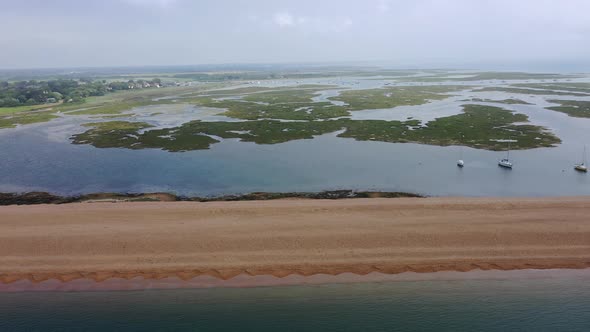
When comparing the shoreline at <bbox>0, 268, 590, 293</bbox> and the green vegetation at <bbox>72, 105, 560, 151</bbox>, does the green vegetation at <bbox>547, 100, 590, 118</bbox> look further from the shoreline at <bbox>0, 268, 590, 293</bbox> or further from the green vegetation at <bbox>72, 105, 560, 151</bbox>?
the shoreline at <bbox>0, 268, 590, 293</bbox>

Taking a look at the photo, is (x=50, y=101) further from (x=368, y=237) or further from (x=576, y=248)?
(x=576, y=248)

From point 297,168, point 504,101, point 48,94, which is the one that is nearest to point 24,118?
point 48,94

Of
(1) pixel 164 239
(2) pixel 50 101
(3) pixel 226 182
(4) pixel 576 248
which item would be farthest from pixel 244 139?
(2) pixel 50 101

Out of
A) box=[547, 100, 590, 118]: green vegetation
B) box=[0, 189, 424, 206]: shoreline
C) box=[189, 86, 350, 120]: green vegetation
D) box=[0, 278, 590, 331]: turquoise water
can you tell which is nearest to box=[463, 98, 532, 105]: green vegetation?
box=[547, 100, 590, 118]: green vegetation

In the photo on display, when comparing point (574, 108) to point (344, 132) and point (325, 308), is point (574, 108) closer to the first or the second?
point (344, 132)

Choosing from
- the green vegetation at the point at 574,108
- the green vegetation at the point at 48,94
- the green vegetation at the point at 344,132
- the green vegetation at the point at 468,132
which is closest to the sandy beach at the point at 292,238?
the green vegetation at the point at 468,132

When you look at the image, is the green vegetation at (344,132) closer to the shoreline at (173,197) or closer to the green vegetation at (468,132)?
the green vegetation at (468,132)
